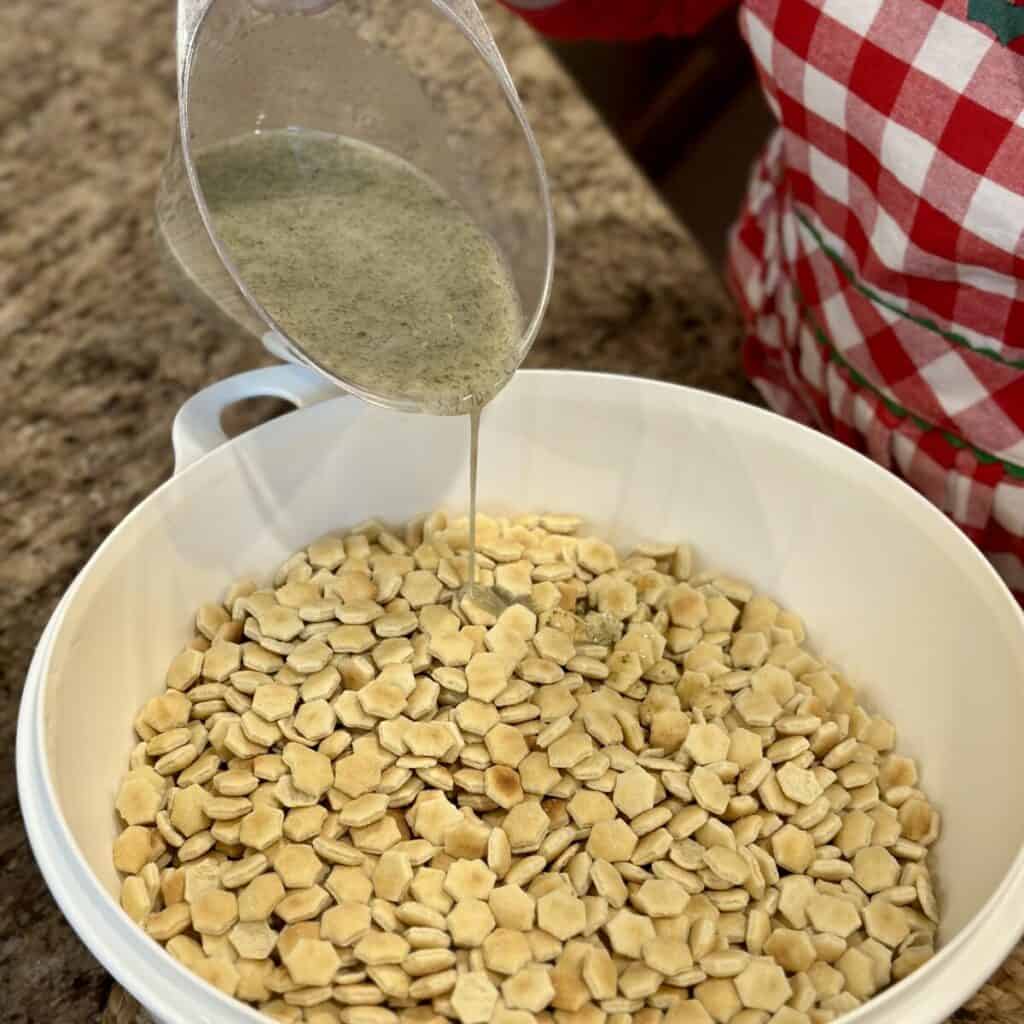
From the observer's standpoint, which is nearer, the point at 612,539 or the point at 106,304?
the point at 612,539

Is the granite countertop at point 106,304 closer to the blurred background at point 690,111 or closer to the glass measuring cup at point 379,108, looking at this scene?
the glass measuring cup at point 379,108

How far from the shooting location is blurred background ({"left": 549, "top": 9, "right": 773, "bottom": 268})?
65.2 inches

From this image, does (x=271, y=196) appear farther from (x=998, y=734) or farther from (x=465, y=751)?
(x=998, y=734)

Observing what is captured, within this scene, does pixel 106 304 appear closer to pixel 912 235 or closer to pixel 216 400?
pixel 216 400

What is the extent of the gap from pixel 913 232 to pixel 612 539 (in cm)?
31

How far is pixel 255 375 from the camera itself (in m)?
0.85

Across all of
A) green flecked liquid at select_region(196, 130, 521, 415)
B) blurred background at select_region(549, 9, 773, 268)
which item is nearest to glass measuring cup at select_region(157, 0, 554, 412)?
green flecked liquid at select_region(196, 130, 521, 415)

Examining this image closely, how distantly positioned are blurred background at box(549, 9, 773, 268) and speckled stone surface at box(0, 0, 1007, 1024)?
332mm

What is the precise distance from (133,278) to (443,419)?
0.43 metres

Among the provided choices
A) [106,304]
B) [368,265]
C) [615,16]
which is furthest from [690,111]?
[368,265]

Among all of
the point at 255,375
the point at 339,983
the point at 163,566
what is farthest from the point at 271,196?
the point at 339,983

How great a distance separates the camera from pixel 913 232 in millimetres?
783

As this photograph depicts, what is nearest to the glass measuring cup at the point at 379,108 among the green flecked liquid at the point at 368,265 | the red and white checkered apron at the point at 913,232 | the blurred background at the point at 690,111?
the green flecked liquid at the point at 368,265

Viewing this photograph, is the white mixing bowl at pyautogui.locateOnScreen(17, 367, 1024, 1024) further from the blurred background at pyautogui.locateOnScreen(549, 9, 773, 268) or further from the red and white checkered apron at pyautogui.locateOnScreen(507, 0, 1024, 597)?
the blurred background at pyautogui.locateOnScreen(549, 9, 773, 268)
